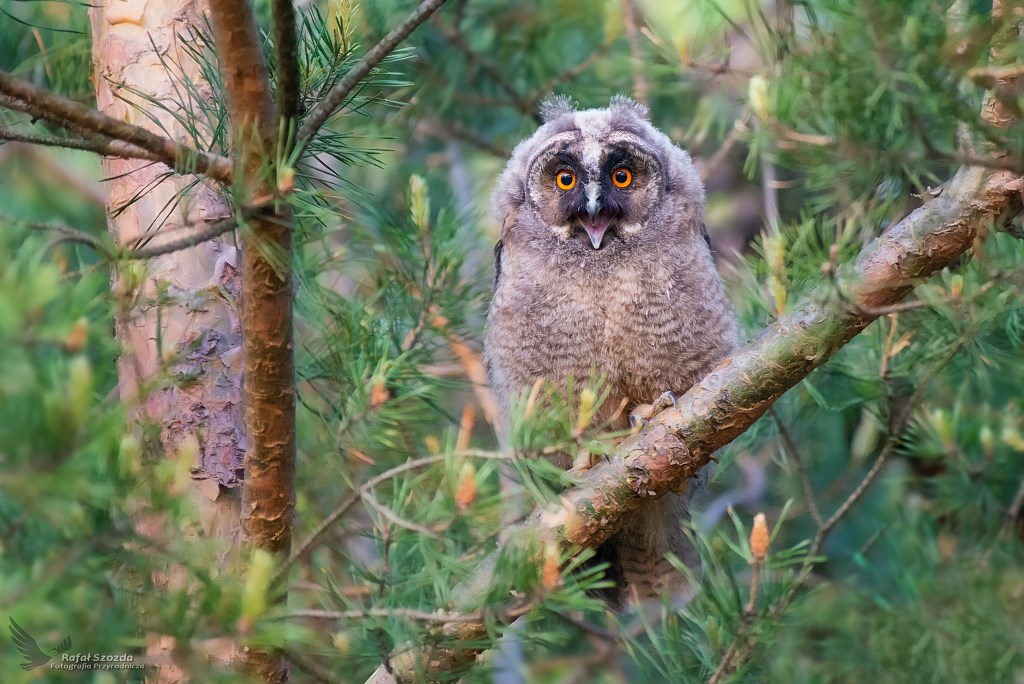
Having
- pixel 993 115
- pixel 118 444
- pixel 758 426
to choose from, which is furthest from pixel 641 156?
pixel 118 444

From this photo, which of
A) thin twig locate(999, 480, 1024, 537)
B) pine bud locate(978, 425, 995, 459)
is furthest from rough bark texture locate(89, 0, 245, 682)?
thin twig locate(999, 480, 1024, 537)

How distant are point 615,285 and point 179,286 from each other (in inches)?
44.9

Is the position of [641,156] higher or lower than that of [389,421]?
higher

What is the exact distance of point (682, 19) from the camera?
2908 mm

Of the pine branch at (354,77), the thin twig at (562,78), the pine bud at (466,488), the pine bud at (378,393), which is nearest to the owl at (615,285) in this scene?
the thin twig at (562,78)

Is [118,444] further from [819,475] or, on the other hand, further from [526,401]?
[819,475]

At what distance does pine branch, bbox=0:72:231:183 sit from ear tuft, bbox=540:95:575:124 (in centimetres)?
177

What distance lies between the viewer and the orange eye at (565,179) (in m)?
2.80

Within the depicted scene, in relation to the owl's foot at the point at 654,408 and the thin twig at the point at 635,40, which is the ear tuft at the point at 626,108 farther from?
the owl's foot at the point at 654,408

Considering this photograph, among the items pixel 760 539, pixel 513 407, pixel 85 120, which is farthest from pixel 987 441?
pixel 85 120

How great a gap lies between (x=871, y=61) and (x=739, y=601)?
0.96m

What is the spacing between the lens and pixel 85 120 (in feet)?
4.40

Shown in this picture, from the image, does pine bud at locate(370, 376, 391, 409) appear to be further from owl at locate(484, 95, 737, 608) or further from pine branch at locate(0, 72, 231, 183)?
owl at locate(484, 95, 737, 608)

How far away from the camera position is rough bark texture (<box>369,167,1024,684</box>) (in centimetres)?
180
